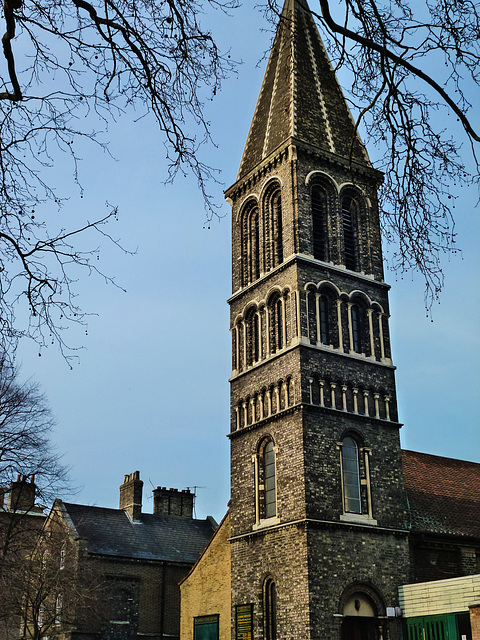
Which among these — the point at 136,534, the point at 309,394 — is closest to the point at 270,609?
the point at 309,394

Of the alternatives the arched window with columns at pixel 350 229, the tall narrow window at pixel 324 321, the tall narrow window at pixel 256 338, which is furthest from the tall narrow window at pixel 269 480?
the arched window with columns at pixel 350 229

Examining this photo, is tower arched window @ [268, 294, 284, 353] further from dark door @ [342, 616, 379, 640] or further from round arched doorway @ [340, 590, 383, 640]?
dark door @ [342, 616, 379, 640]

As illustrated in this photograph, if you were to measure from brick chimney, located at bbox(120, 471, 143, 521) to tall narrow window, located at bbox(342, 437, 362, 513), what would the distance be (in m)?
18.8

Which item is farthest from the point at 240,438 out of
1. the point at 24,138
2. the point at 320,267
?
the point at 24,138

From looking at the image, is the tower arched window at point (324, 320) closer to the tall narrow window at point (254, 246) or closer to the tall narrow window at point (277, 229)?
the tall narrow window at point (277, 229)

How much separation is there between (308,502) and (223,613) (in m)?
6.40

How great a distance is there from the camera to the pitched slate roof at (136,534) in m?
37.8

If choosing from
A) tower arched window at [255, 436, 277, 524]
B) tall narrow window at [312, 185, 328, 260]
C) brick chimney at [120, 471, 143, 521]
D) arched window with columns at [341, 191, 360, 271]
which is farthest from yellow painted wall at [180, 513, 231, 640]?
brick chimney at [120, 471, 143, 521]

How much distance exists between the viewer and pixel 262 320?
2850 cm

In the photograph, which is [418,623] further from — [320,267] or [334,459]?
[320,267]

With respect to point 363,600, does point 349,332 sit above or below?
above

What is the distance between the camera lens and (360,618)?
24.0 meters

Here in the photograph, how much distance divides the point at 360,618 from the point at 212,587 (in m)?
6.49

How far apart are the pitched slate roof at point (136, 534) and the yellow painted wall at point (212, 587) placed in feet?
27.3
